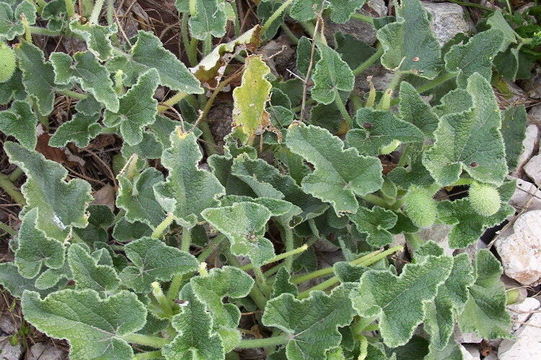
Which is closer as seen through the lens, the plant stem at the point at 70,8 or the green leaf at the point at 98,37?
the green leaf at the point at 98,37

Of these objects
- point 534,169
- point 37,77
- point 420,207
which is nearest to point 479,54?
point 534,169

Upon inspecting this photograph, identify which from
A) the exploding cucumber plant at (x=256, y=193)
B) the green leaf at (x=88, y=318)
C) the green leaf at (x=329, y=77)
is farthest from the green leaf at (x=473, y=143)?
the green leaf at (x=88, y=318)

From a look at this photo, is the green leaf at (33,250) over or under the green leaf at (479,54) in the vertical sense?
under

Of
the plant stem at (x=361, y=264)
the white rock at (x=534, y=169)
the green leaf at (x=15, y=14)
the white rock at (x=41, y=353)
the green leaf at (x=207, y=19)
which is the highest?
the green leaf at (x=15, y=14)

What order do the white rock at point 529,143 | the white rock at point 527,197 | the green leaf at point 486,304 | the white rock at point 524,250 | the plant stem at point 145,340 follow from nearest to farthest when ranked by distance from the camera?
the plant stem at point 145,340 → the green leaf at point 486,304 → the white rock at point 524,250 → the white rock at point 527,197 → the white rock at point 529,143

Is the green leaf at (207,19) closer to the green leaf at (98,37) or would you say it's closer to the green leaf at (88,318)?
the green leaf at (98,37)

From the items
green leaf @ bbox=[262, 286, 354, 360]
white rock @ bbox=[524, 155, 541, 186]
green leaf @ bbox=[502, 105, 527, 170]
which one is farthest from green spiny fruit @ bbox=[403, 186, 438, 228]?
white rock @ bbox=[524, 155, 541, 186]

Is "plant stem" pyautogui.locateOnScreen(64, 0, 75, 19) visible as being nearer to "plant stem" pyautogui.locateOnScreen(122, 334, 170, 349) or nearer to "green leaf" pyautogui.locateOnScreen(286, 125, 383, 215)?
"green leaf" pyautogui.locateOnScreen(286, 125, 383, 215)
